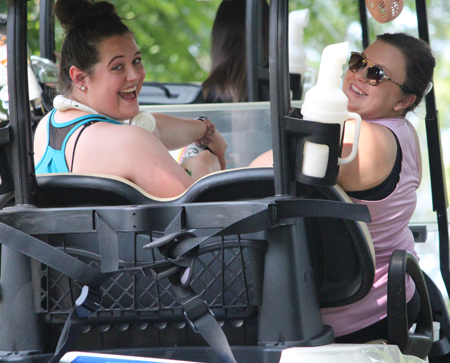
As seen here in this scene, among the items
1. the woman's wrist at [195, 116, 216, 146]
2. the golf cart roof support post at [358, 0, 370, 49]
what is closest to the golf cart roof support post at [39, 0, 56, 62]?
the woman's wrist at [195, 116, 216, 146]

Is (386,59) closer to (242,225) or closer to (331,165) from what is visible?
(331,165)

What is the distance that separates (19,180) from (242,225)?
1.90 ft

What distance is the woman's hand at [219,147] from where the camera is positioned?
111 inches

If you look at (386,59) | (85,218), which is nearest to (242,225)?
(85,218)

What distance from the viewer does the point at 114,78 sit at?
7.36 ft

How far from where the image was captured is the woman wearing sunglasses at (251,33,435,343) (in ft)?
6.15

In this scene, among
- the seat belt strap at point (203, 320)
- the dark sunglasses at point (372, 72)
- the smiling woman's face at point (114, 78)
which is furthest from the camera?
the smiling woman's face at point (114, 78)

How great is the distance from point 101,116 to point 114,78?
0.23m

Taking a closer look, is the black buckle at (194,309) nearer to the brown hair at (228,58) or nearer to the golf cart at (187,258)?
the golf cart at (187,258)

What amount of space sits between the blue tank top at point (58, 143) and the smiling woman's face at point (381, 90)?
81 centimetres

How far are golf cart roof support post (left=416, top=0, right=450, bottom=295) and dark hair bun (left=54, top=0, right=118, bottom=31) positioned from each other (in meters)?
1.25

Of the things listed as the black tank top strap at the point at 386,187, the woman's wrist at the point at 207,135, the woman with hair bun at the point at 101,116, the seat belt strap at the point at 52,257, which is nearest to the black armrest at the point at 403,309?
the black tank top strap at the point at 386,187

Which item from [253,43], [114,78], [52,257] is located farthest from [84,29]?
[253,43]

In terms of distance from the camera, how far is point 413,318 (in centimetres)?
208
